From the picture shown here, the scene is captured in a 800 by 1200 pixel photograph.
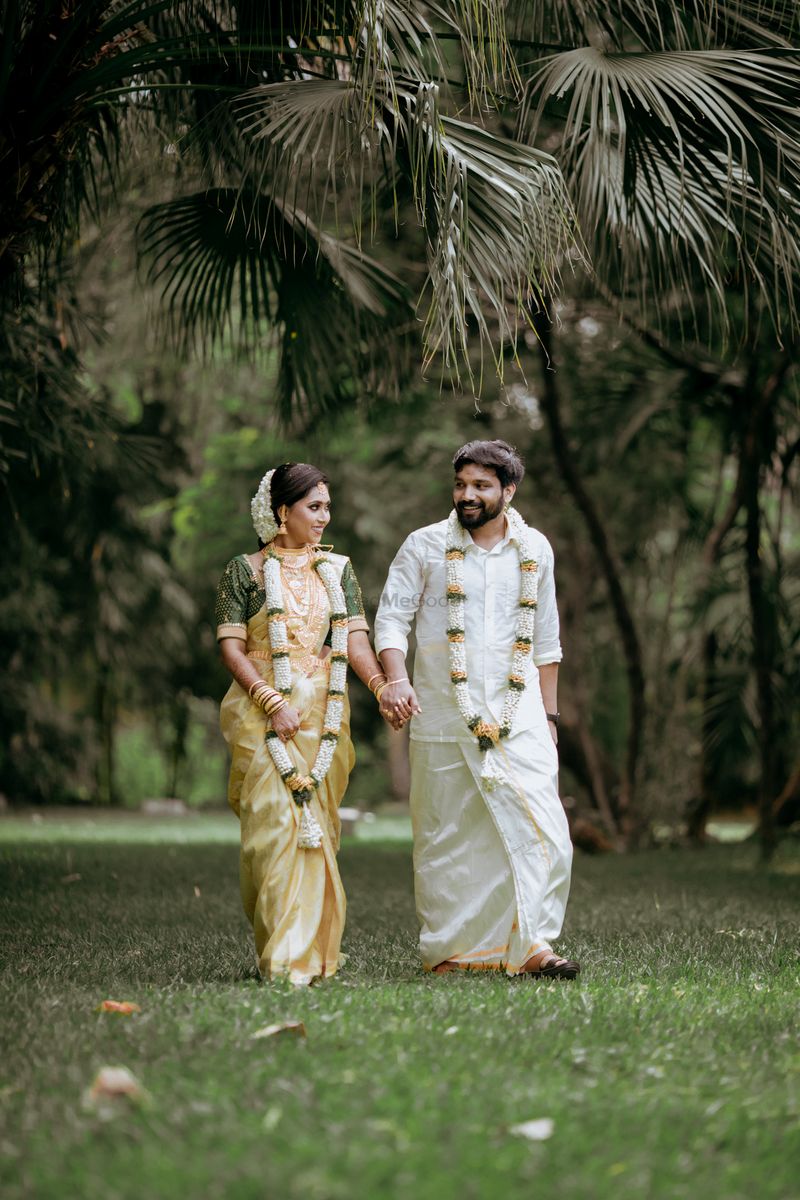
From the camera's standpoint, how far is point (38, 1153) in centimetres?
317

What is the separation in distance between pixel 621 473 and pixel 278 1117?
39.9 ft

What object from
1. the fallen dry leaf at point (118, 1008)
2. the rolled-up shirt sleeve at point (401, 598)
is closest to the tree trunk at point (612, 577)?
the rolled-up shirt sleeve at point (401, 598)

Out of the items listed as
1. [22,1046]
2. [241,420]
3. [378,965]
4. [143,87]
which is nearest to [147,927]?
[378,965]

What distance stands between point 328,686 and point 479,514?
959mm

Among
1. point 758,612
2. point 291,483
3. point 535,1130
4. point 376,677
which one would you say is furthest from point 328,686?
point 758,612

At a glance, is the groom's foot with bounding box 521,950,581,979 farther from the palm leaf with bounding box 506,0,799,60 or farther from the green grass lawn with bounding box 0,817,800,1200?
the palm leaf with bounding box 506,0,799,60

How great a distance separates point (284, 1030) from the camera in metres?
4.28

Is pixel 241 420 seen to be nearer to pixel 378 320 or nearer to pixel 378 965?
pixel 378 320

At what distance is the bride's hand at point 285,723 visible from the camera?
5602 millimetres

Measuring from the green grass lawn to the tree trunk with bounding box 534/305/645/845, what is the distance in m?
6.55

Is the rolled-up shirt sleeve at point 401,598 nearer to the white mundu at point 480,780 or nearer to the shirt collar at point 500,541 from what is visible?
the white mundu at point 480,780

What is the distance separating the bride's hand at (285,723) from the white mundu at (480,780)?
51cm

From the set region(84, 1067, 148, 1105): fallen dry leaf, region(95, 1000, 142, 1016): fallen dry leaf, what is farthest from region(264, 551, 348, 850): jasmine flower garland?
region(84, 1067, 148, 1105): fallen dry leaf

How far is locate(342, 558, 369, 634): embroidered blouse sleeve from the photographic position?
234 inches
